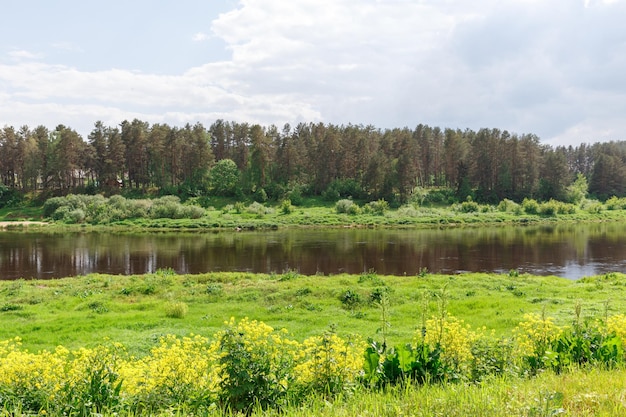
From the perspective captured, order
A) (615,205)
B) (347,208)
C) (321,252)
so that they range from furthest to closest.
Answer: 1. (615,205)
2. (347,208)
3. (321,252)

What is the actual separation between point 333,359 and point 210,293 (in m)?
15.8

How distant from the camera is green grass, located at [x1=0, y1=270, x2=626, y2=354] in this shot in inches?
599

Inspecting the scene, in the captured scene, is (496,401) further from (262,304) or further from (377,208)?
(377,208)

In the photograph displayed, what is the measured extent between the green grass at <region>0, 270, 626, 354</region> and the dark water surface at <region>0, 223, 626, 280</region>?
266 inches

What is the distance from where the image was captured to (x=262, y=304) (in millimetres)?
19156

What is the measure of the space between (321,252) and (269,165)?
5600 cm

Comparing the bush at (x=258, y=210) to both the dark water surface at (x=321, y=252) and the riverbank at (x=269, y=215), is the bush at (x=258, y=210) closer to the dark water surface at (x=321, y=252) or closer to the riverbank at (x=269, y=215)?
the riverbank at (x=269, y=215)

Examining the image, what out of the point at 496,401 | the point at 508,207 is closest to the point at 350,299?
the point at 496,401

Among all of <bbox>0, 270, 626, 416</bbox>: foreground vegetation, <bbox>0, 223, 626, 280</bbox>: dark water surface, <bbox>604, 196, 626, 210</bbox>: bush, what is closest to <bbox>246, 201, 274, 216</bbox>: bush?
<bbox>0, 223, 626, 280</bbox>: dark water surface

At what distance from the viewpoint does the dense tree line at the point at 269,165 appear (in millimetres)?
87812

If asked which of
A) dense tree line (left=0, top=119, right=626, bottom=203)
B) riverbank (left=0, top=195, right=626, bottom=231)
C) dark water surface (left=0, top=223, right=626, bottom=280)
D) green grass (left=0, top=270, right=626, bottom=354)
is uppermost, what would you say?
dense tree line (left=0, top=119, right=626, bottom=203)

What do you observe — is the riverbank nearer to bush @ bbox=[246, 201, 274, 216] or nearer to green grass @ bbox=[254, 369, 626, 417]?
bush @ bbox=[246, 201, 274, 216]

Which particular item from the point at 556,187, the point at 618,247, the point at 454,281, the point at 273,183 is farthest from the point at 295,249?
the point at 556,187

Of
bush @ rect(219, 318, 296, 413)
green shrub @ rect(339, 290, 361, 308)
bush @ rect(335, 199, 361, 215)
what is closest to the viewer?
bush @ rect(219, 318, 296, 413)
